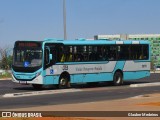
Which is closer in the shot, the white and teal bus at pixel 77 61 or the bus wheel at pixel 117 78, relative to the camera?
the white and teal bus at pixel 77 61

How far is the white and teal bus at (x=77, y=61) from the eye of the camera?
29141 mm

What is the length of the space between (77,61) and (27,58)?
317cm

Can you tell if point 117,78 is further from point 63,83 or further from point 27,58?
point 27,58

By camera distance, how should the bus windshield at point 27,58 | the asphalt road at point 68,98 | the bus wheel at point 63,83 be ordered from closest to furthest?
the asphalt road at point 68,98
the bus windshield at point 27,58
the bus wheel at point 63,83

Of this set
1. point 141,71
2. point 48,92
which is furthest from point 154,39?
point 48,92

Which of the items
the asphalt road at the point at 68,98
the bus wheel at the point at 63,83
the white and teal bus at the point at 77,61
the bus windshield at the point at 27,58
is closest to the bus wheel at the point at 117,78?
the white and teal bus at the point at 77,61

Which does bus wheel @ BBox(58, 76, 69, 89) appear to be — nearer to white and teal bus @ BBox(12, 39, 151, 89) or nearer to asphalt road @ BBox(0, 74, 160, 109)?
white and teal bus @ BBox(12, 39, 151, 89)

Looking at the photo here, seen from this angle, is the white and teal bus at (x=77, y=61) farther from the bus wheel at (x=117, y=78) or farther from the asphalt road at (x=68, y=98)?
the asphalt road at (x=68, y=98)

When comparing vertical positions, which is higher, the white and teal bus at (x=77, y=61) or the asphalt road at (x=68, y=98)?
the white and teal bus at (x=77, y=61)

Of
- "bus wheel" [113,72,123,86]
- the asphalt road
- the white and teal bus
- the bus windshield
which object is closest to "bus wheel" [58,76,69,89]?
the white and teal bus

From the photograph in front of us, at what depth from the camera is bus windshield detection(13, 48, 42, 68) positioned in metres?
29.1

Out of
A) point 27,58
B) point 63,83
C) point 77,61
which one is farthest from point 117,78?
point 27,58

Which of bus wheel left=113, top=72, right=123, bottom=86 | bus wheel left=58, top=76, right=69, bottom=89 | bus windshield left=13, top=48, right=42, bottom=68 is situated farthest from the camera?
bus wheel left=113, top=72, right=123, bottom=86

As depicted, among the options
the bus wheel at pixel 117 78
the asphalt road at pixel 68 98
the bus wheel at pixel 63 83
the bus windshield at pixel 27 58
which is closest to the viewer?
the asphalt road at pixel 68 98
